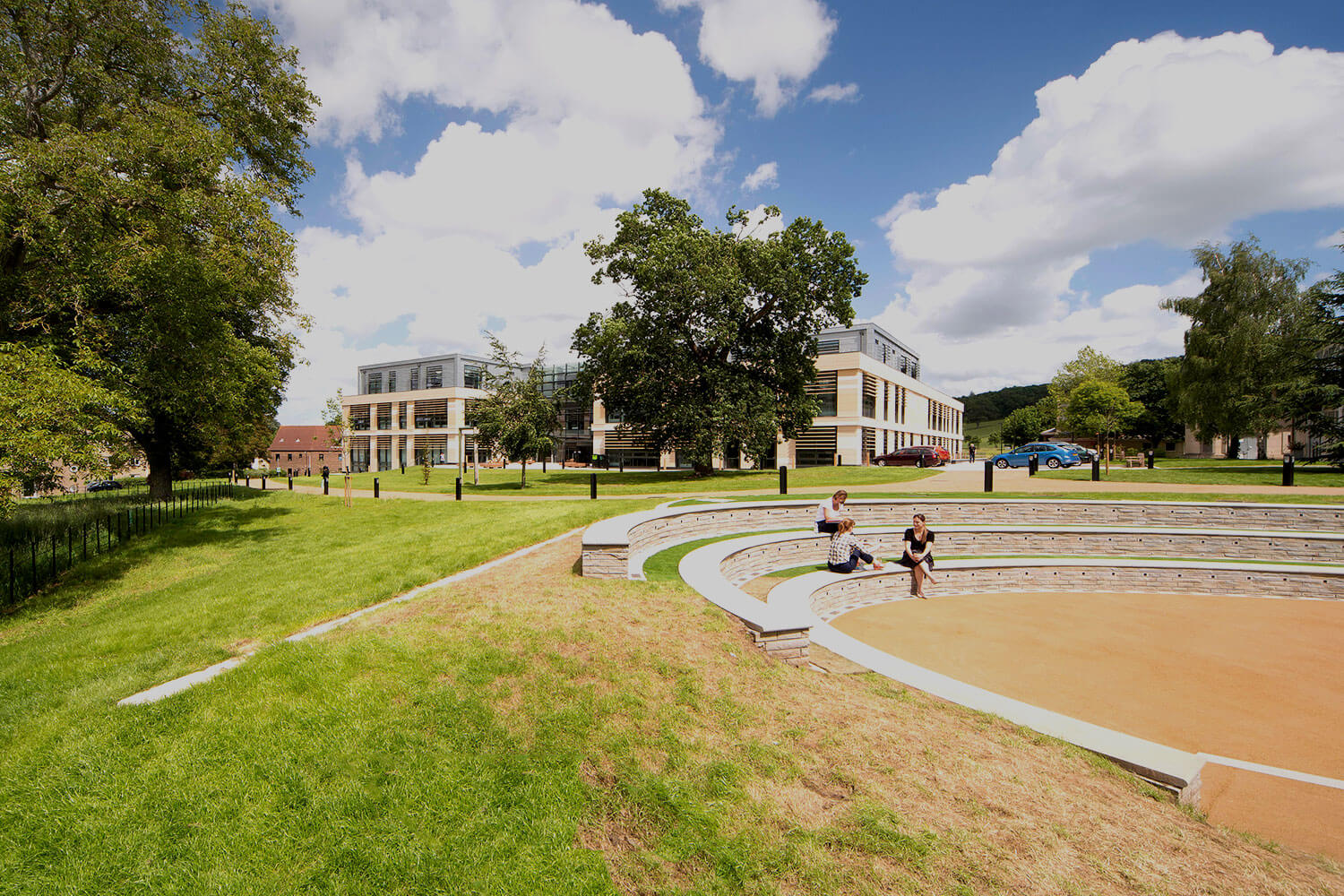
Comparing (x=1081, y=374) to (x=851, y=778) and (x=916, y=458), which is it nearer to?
(x=916, y=458)

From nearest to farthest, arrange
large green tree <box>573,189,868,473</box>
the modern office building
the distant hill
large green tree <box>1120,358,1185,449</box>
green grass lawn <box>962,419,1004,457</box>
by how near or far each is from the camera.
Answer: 1. large green tree <box>573,189,868,473</box>
2. the modern office building
3. large green tree <box>1120,358,1185,449</box>
4. green grass lawn <box>962,419,1004,457</box>
5. the distant hill

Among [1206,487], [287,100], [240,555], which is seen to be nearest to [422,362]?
[287,100]

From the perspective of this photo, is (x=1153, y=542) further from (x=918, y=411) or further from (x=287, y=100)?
(x=918, y=411)

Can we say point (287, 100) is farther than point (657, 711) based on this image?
Yes

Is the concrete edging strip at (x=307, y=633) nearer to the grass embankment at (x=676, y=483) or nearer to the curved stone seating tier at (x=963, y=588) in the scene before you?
the curved stone seating tier at (x=963, y=588)

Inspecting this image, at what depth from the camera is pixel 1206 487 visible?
19.5 m

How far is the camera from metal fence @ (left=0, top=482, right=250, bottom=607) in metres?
11.4

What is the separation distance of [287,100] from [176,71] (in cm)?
251

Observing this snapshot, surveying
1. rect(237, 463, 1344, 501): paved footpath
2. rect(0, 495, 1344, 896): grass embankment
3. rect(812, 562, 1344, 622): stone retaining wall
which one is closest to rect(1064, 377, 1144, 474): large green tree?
rect(237, 463, 1344, 501): paved footpath

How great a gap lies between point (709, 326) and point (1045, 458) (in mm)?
22885

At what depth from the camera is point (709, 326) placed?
28.2 metres

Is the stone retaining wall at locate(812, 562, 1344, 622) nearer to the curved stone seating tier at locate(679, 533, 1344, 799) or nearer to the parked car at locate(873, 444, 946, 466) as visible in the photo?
the curved stone seating tier at locate(679, 533, 1344, 799)

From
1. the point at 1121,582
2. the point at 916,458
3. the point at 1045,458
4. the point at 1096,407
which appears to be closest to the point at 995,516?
the point at 1121,582

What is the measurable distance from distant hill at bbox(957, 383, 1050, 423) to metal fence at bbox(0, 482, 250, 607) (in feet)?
599
